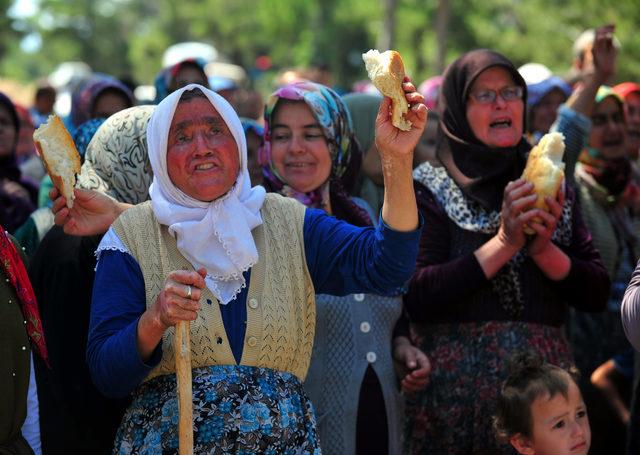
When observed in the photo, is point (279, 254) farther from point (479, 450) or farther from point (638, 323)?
point (479, 450)

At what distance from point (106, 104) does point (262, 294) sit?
362 centimetres

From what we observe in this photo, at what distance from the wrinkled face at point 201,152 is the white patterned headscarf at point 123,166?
64 centimetres

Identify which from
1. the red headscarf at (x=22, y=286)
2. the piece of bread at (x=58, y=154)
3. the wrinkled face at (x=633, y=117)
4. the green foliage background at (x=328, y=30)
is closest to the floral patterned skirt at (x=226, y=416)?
the red headscarf at (x=22, y=286)

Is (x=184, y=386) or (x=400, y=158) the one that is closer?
(x=184, y=386)

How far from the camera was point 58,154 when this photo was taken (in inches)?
127

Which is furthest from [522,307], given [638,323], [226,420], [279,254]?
[226,420]

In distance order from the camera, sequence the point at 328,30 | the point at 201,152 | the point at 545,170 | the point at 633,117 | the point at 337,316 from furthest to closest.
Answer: the point at 328,30, the point at 633,117, the point at 337,316, the point at 545,170, the point at 201,152

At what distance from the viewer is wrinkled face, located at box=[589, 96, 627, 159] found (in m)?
5.88

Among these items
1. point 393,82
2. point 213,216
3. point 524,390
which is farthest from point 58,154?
point 524,390

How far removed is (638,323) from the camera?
2.96m

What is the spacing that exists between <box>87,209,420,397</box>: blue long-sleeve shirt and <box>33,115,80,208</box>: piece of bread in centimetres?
36

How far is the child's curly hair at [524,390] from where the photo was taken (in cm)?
371

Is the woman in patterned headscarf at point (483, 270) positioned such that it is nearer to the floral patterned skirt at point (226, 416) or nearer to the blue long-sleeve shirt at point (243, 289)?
the blue long-sleeve shirt at point (243, 289)

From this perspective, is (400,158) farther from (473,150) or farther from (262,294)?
(473,150)
